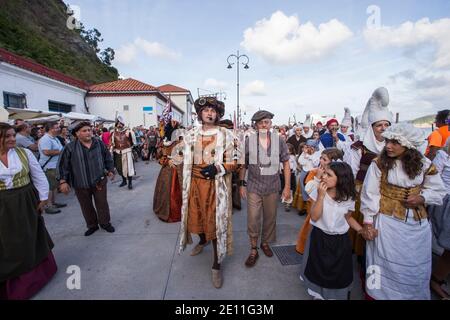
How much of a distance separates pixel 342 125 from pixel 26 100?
1346cm

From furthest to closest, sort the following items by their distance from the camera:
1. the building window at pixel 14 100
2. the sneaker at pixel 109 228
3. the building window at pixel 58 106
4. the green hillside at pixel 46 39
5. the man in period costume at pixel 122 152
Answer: the green hillside at pixel 46 39 → the building window at pixel 58 106 → the building window at pixel 14 100 → the man in period costume at pixel 122 152 → the sneaker at pixel 109 228

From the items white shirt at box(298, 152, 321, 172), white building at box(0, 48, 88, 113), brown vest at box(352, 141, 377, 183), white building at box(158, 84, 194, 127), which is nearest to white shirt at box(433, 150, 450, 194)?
brown vest at box(352, 141, 377, 183)

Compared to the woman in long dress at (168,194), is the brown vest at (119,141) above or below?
above

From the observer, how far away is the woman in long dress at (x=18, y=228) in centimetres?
236

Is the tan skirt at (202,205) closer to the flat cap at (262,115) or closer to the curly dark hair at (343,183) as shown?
the flat cap at (262,115)

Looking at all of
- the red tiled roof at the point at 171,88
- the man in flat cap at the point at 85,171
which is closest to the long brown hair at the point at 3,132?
the man in flat cap at the point at 85,171

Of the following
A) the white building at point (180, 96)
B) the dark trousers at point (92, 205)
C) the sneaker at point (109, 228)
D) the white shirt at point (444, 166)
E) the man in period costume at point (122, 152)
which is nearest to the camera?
the white shirt at point (444, 166)

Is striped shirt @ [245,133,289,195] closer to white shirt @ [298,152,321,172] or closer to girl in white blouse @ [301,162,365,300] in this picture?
girl in white blouse @ [301,162,365,300]

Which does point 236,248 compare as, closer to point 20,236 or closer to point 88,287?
point 88,287

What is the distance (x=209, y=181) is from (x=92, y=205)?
2.45 meters

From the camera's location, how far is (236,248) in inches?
135

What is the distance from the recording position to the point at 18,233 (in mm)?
2430

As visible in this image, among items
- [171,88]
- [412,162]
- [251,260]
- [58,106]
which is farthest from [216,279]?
[171,88]

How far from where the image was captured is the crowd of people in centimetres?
208
